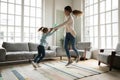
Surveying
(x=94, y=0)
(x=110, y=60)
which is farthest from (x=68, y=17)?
(x=94, y=0)

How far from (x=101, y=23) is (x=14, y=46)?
136 inches

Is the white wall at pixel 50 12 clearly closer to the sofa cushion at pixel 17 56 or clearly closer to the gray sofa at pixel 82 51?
the gray sofa at pixel 82 51

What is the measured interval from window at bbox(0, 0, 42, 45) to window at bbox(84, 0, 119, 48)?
2185mm

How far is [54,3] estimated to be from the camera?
5898 millimetres

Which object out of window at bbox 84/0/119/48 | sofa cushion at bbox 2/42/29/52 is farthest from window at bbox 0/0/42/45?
window at bbox 84/0/119/48

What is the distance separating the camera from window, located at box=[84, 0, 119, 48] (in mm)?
4793

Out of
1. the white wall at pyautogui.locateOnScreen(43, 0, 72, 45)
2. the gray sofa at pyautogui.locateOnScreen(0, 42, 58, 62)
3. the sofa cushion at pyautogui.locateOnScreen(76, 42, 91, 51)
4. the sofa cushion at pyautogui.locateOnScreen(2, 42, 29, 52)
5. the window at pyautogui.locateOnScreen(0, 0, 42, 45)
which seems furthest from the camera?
the white wall at pyautogui.locateOnScreen(43, 0, 72, 45)

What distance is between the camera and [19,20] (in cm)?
522

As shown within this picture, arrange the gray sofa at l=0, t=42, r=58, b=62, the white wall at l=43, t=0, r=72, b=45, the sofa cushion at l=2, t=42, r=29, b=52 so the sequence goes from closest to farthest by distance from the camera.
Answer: the gray sofa at l=0, t=42, r=58, b=62, the sofa cushion at l=2, t=42, r=29, b=52, the white wall at l=43, t=0, r=72, b=45

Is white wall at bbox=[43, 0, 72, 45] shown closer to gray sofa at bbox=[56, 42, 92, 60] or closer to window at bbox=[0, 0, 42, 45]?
window at bbox=[0, 0, 42, 45]

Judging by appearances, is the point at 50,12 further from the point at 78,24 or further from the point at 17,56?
the point at 17,56

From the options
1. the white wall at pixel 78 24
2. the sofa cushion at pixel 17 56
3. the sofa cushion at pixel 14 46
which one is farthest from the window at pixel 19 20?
the white wall at pixel 78 24

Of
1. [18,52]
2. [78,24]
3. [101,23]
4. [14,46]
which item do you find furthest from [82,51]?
[14,46]

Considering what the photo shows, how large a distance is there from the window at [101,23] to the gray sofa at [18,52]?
1.88 m
